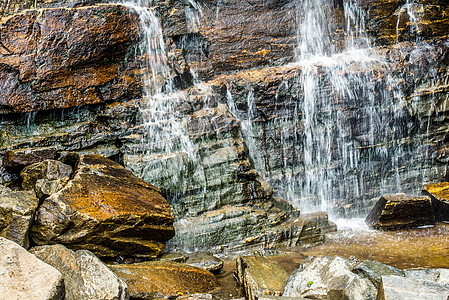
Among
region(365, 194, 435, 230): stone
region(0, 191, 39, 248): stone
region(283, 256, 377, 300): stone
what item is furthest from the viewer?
region(365, 194, 435, 230): stone

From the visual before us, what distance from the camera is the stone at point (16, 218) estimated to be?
6.81 meters

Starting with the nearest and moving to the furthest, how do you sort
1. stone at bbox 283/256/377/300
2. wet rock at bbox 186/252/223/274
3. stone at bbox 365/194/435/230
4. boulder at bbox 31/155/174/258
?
1. stone at bbox 283/256/377/300
2. boulder at bbox 31/155/174/258
3. wet rock at bbox 186/252/223/274
4. stone at bbox 365/194/435/230

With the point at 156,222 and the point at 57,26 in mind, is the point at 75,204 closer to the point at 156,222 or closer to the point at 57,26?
the point at 156,222

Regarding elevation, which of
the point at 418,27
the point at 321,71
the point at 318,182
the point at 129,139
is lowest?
the point at 318,182

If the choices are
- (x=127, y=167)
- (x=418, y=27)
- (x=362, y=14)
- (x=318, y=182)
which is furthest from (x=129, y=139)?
(x=418, y=27)

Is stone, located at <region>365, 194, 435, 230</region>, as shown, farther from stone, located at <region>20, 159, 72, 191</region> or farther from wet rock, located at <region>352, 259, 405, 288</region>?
stone, located at <region>20, 159, 72, 191</region>

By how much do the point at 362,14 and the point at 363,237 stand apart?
823 cm

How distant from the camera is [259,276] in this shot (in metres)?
7.44

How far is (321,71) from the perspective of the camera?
12.6m

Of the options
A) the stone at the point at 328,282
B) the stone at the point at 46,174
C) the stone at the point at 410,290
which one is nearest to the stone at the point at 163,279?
the stone at the point at 328,282

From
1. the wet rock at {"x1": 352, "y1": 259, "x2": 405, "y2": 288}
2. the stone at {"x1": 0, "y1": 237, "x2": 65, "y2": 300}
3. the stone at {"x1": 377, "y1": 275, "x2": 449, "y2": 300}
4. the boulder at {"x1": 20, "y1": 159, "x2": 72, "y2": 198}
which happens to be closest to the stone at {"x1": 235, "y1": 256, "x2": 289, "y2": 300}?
the wet rock at {"x1": 352, "y1": 259, "x2": 405, "y2": 288}

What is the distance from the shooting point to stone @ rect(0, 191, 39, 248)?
22.3 ft

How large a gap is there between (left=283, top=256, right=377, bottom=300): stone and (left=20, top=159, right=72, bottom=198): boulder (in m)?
4.85

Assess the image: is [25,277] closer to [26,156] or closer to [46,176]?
[46,176]
